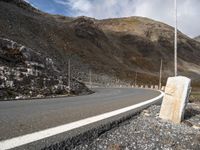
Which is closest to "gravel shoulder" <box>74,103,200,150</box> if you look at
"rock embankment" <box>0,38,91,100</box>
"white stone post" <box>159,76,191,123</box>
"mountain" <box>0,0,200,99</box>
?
"white stone post" <box>159,76,191,123</box>

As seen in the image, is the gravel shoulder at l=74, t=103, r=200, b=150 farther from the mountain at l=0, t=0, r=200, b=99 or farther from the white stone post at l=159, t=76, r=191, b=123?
the mountain at l=0, t=0, r=200, b=99

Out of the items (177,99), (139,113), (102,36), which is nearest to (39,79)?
(139,113)

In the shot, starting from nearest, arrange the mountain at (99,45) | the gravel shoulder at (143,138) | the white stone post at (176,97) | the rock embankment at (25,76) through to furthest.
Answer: the gravel shoulder at (143,138)
the white stone post at (176,97)
the rock embankment at (25,76)
the mountain at (99,45)

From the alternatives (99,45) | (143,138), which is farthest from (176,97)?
(99,45)

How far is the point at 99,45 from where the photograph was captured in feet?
376

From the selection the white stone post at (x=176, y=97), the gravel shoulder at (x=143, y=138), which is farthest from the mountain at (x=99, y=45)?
the gravel shoulder at (x=143, y=138)

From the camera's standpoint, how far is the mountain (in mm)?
73625

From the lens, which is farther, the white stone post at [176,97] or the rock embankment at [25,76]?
the rock embankment at [25,76]

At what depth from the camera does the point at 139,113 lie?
1137 centimetres

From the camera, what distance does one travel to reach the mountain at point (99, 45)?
2899 inches

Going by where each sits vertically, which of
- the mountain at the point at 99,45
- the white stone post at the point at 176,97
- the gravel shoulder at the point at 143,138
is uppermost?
the mountain at the point at 99,45

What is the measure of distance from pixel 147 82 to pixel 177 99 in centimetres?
9756

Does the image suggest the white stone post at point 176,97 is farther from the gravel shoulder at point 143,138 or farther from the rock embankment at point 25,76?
the rock embankment at point 25,76

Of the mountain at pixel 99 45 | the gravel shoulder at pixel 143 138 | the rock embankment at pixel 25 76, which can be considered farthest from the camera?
the mountain at pixel 99 45
